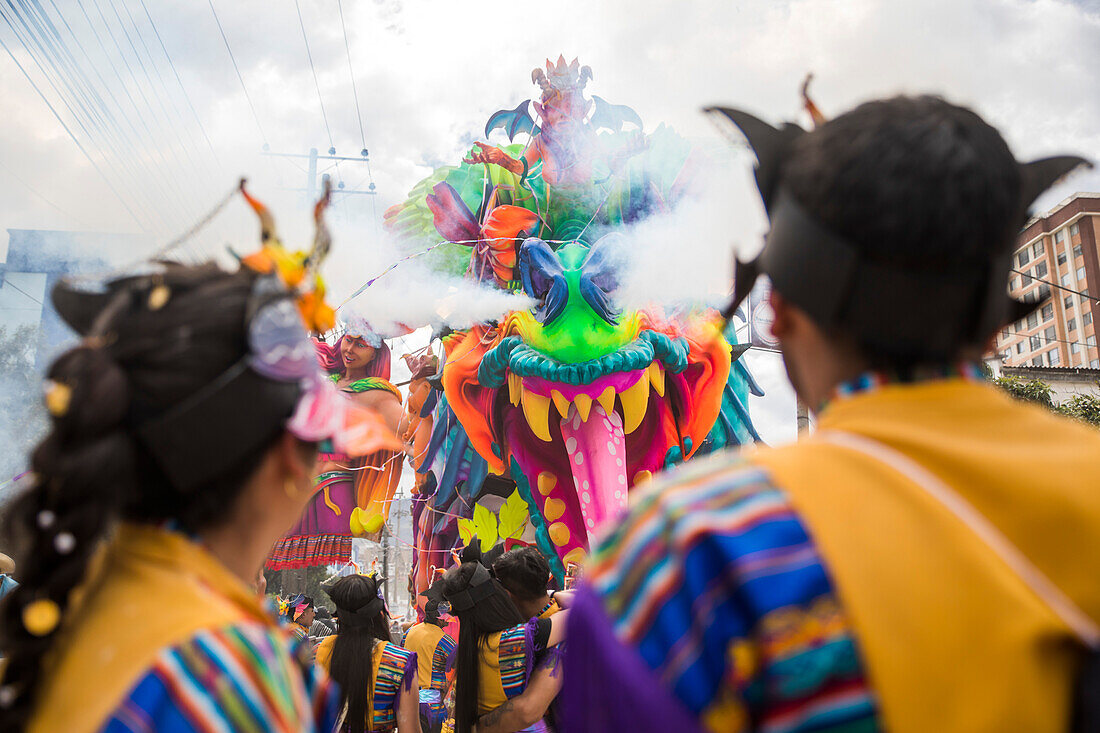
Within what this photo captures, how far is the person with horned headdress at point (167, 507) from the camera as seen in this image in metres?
0.81

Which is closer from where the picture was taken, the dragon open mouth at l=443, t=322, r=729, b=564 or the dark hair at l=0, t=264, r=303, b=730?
the dark hair at l=0, t=264, r=303, b=730

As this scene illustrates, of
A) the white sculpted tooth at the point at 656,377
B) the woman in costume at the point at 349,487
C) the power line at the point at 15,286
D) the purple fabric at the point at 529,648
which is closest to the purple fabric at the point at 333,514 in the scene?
the woman in costume at the point at 349,487

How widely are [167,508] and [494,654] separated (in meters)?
2.19

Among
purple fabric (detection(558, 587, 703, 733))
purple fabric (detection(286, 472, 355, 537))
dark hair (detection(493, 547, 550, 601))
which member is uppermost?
purple fabric (detection(558, 587, 703, 733))

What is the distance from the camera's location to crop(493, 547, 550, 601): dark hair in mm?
3281

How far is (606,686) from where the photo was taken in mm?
794

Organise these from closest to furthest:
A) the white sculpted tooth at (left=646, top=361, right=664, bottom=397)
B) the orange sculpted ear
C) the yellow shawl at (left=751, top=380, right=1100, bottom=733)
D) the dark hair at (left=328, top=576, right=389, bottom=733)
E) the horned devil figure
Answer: the yellow shawl at (left=751, top=380, right=1100, bottom=733), the dark hair at (left=328, top=576, right=389, bottom=733), the horned devil figure, the white sculpted tooth at (left=646, top=361, right=664, bottom=397), the orange sculpted ear

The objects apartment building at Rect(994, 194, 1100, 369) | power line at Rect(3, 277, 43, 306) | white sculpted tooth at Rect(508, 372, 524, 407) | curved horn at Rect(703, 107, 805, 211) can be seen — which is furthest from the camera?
apartment building at Rect(994, 194, 1100, 369)

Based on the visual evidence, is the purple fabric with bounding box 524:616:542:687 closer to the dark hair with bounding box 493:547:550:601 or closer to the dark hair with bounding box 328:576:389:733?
the dark hair with bounding box 493:547:550:601

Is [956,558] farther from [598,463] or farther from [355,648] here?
[598,463]

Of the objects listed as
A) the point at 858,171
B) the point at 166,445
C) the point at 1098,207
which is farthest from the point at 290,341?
the point at 1098,207

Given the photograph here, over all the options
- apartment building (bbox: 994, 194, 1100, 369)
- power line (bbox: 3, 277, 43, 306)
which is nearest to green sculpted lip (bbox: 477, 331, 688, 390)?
power line (bbox: 3, 277, 43, 306)

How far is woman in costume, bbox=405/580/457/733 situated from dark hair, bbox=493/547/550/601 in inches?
11.4

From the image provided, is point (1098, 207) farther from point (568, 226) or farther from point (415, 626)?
point (415, 626)
